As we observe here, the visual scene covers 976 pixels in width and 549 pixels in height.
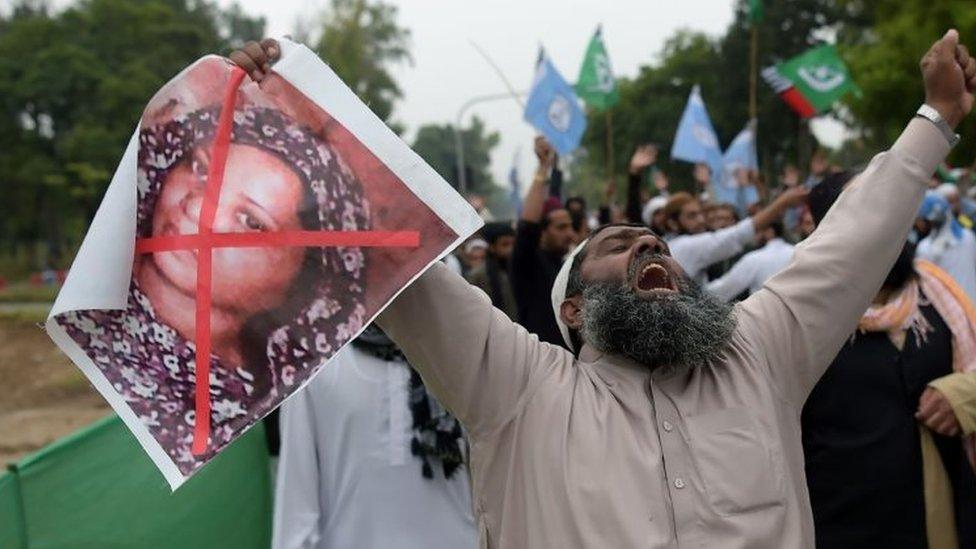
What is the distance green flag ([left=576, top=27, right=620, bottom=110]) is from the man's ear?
10796 mm

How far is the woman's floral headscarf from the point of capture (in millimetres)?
1925

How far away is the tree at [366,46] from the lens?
2131 inches

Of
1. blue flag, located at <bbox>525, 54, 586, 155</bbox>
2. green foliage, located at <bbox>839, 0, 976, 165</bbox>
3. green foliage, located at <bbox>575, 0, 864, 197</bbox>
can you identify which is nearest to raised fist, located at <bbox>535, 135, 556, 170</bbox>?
blue flag, located at <bbox>525, 54, 586, 155</bbox>

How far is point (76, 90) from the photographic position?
41781mm

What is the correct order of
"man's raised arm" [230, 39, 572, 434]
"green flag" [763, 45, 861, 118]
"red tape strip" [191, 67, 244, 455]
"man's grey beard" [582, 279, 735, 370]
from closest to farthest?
"red tape strip" [191, 67, 244, 455], "man's raised arm" [230, 39, 572, 434], "man's grey beard" [582, 279, 735, 370], "green flag" [763, 45, 861, 118]

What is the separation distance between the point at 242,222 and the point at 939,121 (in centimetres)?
152

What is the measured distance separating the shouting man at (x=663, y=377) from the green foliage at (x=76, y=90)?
39770 mm

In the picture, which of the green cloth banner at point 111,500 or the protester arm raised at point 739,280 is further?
the protester arm raised at point 739,280

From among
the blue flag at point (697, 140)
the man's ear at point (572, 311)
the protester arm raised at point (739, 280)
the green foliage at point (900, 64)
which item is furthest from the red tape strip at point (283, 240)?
the green foliage at point (900, 64)

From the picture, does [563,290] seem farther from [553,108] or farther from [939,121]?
[553,108]

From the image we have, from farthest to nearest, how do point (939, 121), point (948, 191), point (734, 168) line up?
point (734, 168) → point (948, 191) → point (939, 121)

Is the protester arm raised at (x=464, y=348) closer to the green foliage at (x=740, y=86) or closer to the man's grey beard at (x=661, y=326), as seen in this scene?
the man's grey beard at (x=661, y=326)

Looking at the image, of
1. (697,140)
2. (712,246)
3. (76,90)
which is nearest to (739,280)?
(712,246)

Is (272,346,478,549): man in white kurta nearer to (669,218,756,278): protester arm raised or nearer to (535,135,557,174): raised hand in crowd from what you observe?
(535,135,557,174): raised hand in crowd
